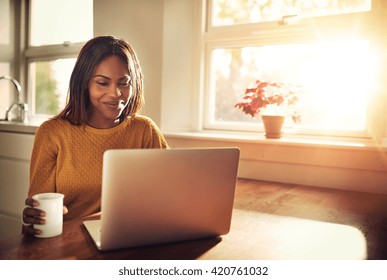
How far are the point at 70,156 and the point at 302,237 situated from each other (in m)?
0.78

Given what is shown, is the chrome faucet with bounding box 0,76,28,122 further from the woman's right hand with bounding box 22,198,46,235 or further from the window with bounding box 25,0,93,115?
the woman's right hand with bounding box 22,198,46,235

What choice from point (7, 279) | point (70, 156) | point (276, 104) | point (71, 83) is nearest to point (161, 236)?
point (7, 279)

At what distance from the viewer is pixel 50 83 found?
3010 millimetres

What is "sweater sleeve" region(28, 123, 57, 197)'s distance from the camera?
1.19 metres

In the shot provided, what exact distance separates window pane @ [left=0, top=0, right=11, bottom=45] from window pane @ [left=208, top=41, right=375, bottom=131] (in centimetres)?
190

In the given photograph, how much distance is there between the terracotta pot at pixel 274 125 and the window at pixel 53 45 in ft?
5.40

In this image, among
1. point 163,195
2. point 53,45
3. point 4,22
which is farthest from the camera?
point 4,22

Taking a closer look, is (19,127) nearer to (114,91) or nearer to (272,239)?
(114,91)

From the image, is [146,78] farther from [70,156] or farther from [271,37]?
[70,156]

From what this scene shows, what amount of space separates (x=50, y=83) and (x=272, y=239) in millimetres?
2641

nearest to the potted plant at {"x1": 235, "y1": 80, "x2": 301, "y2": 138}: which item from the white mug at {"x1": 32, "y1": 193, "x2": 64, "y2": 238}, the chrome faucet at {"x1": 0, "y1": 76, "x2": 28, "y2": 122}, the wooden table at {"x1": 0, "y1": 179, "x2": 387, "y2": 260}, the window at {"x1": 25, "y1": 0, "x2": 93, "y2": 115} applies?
the wooden table at {"x1": 0, "y1": 179, "x2": 387, "y2": 260}

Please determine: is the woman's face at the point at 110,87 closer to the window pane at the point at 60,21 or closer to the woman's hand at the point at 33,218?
the woman's hand at the point at 33,218

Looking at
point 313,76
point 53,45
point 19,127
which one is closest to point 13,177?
point 19,127

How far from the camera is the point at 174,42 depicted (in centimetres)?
209
